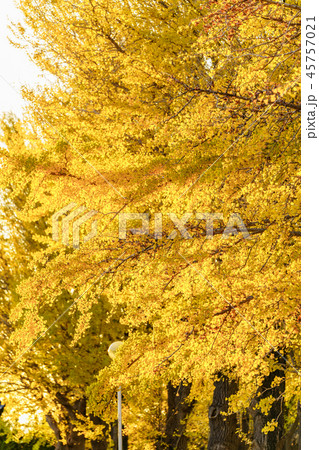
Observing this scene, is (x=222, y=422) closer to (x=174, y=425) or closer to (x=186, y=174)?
(x=174, y=425)

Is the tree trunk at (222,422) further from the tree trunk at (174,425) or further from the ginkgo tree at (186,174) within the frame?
the tree trunk at (174,425)

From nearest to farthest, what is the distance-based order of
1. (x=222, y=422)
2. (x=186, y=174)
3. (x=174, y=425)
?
1. (x=186, y=174)
2. (x=222, y=422)
3. (x=174, y=425)

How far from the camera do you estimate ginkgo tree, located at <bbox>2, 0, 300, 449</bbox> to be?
18.4 feet

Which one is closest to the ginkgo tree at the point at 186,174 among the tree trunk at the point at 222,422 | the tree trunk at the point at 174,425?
the tree trunk at the point at 222,422

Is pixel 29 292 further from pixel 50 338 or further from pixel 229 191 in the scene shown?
pixel 50 338

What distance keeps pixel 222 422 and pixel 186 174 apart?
22.1 ft

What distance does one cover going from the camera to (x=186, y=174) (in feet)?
21.1

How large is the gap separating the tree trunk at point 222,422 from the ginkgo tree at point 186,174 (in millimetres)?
2148

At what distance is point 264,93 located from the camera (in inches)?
198

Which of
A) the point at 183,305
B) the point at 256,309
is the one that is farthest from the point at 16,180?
the point at 256,309

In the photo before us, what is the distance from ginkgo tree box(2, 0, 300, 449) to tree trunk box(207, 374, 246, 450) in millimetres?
2148

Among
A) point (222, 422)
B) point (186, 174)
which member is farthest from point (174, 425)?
point (186, 174)
